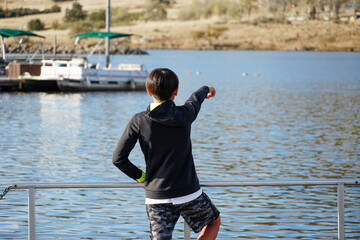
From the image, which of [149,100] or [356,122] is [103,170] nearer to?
[356,122]

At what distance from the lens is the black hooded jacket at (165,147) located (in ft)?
17.7

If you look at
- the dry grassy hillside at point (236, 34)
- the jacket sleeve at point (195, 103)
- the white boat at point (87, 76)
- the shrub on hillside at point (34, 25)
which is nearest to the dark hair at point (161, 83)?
the jacket sleeve at point (195, 103)

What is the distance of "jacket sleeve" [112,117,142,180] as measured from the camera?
5418mm

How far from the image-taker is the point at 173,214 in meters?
5.50

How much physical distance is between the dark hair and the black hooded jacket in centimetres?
7

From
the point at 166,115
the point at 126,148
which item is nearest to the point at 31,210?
the point at 126,148

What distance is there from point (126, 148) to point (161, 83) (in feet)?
1.77

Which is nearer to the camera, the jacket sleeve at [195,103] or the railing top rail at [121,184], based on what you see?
the jacket sleeve at [195,103]

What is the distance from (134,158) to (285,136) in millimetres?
8156

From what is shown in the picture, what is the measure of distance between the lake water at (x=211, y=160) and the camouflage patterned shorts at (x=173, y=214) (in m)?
5.61

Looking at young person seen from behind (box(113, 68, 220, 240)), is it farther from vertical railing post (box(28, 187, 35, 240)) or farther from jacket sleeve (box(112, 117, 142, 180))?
vertical railing post (box(28, 187, 35, 240))

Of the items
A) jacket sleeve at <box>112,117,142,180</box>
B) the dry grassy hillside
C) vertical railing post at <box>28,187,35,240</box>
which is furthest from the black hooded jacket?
the dry grassy hillside

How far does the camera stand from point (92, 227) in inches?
467

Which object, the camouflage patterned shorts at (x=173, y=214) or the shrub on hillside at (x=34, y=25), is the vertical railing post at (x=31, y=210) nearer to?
the camouflage patterned shorts at (x=173, y=214)
